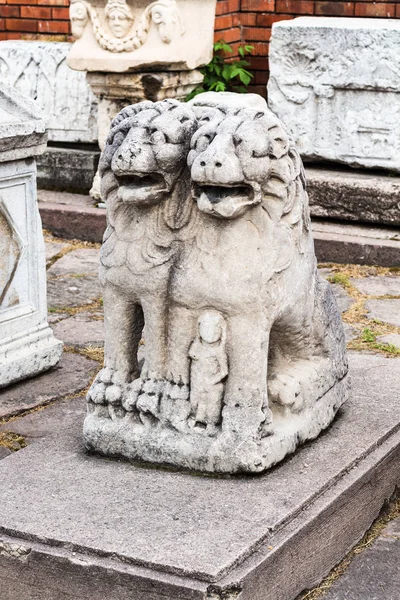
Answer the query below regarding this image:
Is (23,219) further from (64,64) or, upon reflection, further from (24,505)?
(64,64)

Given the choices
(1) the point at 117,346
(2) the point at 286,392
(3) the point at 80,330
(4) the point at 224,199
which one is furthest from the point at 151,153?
(3) the point at 80,330

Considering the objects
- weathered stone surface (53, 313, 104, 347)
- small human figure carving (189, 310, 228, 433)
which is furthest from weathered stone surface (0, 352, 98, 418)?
small human figure carving (189, 310, 228, 433)

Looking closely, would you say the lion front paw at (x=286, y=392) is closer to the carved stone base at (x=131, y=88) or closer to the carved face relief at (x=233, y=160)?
the carved face relief at (x=233, y=160)

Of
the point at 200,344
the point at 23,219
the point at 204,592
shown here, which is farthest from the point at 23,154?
the point at 204,592

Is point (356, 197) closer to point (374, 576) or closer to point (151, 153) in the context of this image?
point (151, 153)

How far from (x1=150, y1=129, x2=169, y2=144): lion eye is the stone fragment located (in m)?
2.17

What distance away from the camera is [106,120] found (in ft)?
23.9

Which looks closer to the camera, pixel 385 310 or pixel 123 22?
pixel 385 310

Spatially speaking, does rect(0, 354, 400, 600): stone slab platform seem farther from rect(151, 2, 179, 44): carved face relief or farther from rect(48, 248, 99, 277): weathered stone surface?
rect(151, 2, 179, 44): carved face relief

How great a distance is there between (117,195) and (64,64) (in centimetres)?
463

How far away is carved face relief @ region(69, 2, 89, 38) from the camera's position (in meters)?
7.01

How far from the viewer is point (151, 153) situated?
3246 mm

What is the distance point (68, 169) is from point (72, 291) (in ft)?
6.37

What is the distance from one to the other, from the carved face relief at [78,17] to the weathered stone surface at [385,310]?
8.59 feet
